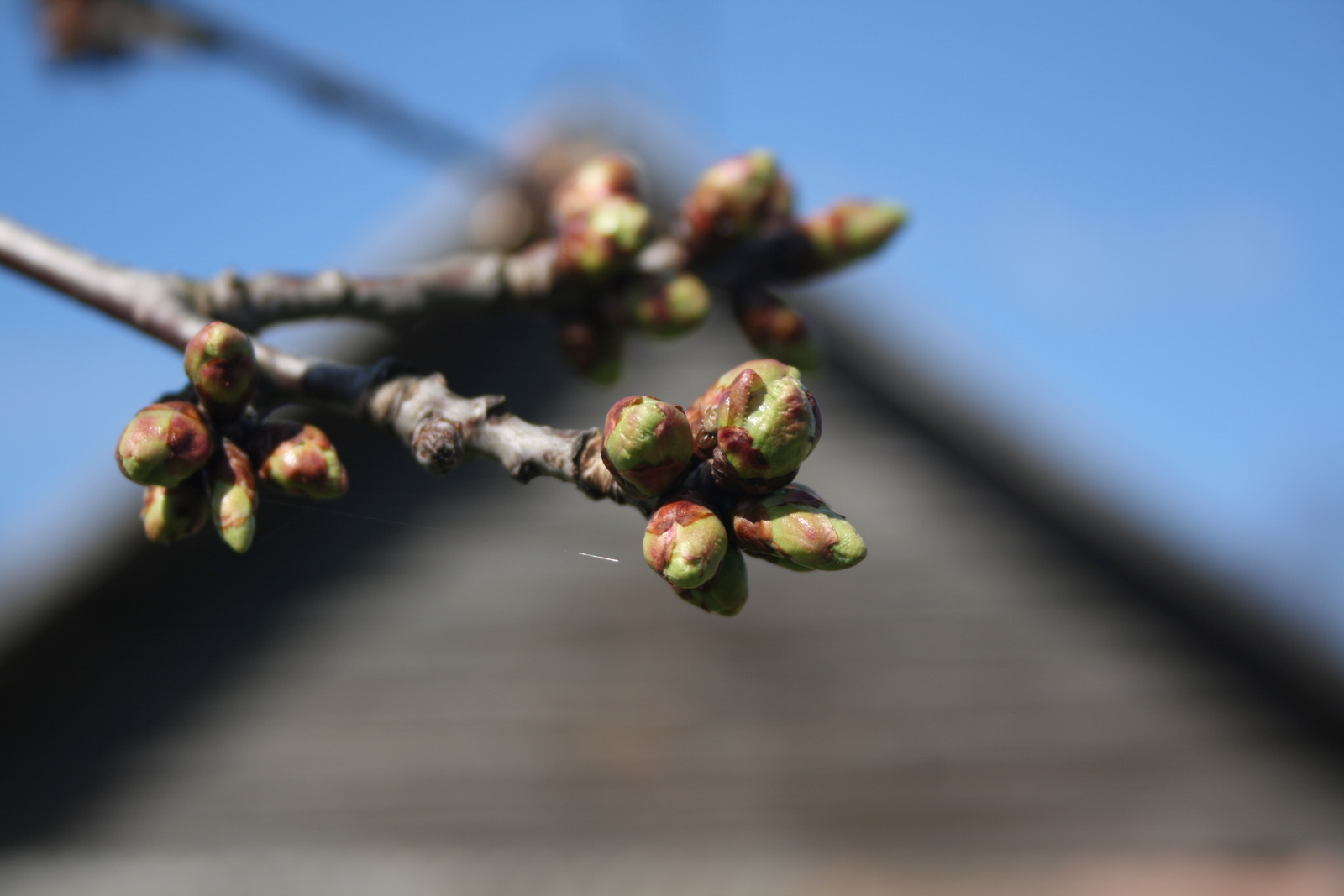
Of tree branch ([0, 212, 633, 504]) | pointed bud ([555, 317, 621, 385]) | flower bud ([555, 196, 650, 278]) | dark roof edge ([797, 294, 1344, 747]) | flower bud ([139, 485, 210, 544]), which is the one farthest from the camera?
dark roof edge ([797, 294, 1344, 747])

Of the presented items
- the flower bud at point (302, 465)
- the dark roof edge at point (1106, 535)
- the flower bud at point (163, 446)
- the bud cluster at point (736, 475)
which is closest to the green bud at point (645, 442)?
the bud cluster at point (736, 475)

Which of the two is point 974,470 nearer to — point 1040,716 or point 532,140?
point 1040,716

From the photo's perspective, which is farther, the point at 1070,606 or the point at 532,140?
the point at 532,140

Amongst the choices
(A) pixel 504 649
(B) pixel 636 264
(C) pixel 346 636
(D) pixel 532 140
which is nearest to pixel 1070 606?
(A) pixel 504 649

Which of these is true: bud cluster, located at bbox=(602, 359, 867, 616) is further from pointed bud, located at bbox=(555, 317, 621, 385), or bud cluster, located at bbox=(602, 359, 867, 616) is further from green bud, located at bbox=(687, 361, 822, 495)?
pointed bud, located at bbox=(555, 317, 621, 385)

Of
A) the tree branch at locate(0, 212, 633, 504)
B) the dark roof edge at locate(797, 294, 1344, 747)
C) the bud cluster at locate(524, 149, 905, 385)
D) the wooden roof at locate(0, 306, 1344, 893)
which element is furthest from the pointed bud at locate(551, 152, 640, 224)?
the dark roof edge at locate(797, 294, 1344, 747)

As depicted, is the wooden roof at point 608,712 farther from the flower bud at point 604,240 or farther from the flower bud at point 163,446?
the flower bud at point 163,446

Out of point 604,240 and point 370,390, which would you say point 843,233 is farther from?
point 370,390
